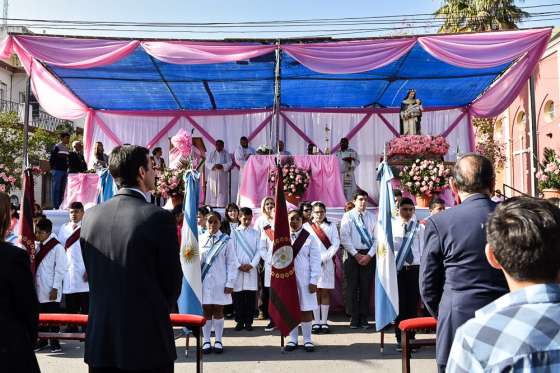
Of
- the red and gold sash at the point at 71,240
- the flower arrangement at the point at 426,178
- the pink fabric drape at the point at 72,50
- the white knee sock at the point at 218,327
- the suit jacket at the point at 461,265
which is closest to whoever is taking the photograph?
the suit jacket at the point at 461,265

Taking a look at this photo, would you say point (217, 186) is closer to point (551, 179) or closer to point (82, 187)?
point (82, 187)

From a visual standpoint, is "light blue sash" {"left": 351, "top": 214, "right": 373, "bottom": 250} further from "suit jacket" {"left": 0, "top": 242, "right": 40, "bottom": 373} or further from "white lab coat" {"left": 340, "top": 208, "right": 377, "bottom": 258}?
"suit jacket" {"left": 0, "top": 242, "right": 40, "bottom": 373}

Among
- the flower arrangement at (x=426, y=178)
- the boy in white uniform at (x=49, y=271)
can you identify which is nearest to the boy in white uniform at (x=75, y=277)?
the boy in white uniform at (x=49, y=271)

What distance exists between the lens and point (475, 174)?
3.19 meters

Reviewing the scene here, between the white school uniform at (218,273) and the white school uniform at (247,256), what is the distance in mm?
714

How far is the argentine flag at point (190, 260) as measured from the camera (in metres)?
6.98

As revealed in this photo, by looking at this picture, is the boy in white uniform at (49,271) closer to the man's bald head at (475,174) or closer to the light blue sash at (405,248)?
the light blue sash at (405,248)

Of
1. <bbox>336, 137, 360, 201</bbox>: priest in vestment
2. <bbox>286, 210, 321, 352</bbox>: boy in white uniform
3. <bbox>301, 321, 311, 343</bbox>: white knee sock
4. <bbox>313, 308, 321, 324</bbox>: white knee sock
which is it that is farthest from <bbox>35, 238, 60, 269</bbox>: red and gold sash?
<bbox>336, 137, 360, 201</bbox>: priest in vestment

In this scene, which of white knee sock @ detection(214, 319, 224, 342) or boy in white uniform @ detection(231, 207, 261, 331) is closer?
white knee sock @ detection(214, 319, 224, 342)

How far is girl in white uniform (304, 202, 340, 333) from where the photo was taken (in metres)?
8.14

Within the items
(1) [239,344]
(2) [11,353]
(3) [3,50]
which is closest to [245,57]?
(3) [3,50]

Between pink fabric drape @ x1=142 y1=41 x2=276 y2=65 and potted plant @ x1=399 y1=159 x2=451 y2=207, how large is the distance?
3.33 m

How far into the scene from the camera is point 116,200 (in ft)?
9.81

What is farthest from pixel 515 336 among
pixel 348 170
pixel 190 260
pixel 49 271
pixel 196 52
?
pixel 348 170
